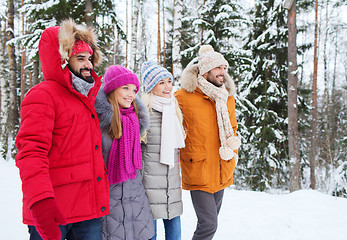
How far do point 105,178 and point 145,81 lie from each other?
1.19 m

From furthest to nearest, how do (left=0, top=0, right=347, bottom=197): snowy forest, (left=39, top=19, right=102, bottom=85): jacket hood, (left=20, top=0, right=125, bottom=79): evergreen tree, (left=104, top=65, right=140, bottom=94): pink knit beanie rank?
(left=0, top=0, right=347, bottom=197): snowy forest
(left=20, top=0, right=125, bottom=79): evergreen tree
(left=104, top=65, right=140, bottom=94): pink knit beanie
(left=39, top=19, right=102, bottom=85): jacket hood

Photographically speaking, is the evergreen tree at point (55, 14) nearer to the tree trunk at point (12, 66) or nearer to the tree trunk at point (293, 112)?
the tree trunk at point (12, 66)

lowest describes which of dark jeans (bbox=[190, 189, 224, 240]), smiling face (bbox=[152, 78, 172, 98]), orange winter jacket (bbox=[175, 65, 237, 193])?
dark jeans (bbox=[190, 189, 224, 240])

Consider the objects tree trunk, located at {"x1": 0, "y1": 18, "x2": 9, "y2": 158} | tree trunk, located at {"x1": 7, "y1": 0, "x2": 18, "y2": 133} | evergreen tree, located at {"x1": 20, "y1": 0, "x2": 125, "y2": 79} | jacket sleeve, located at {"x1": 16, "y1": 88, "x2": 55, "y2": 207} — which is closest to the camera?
jacket sleeve, located at {"x1": 16, "y1": 88, "x2": 55, "y2": 207}

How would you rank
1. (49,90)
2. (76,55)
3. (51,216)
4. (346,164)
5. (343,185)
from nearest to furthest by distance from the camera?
(51,216) < (49,90) < (76,55) < (343,185) < (346,164)

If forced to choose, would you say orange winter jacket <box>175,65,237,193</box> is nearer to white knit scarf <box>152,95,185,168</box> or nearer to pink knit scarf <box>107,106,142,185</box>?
white knit scarf <box>152,95,185,168</box>

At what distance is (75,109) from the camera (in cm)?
168

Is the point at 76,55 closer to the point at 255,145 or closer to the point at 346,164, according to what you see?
the point at 255,145

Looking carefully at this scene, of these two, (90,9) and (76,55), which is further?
(90,9)

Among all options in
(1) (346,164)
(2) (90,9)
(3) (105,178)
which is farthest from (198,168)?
(1) (346,164)

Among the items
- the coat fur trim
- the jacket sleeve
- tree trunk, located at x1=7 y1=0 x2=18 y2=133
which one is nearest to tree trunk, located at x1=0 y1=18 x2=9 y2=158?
tree trunk, located at x1=7 y1=0 x2=18 y2=133

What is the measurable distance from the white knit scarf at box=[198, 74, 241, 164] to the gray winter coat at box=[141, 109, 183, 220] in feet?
1.97

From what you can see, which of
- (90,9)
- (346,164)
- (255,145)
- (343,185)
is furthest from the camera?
(255,145)

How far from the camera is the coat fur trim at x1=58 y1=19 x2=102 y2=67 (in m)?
1.63
